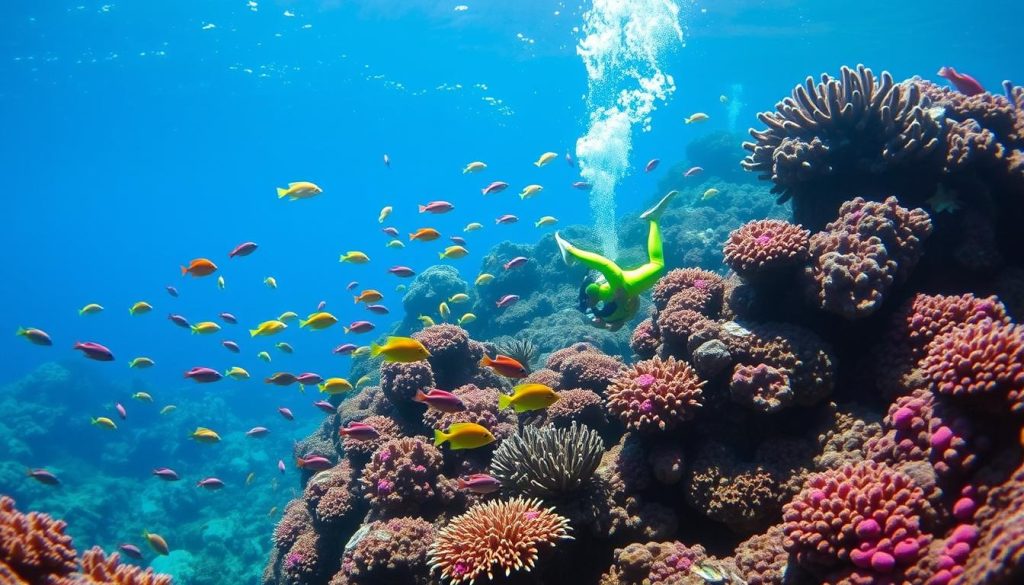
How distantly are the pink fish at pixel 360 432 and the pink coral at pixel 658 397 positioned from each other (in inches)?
136

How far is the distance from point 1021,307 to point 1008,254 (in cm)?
95

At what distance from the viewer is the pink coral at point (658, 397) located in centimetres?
448

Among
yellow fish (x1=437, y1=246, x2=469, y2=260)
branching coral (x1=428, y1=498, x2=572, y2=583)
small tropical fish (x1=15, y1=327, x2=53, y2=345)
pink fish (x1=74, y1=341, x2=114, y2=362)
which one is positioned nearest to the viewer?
branching coral (x1=428, y1=498, x2=572, y2=583)

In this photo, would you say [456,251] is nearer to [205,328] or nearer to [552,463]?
[205,328]

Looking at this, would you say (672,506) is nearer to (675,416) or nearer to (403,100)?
(675,416)

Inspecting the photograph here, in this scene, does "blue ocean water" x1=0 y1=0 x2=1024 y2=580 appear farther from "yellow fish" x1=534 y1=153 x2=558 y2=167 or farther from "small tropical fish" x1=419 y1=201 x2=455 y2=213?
"yellow fish" x1=534 y1=153 x2=558 y2=167

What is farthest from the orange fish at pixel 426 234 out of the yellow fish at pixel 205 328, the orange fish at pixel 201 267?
the yellow fish at pixel 205 328

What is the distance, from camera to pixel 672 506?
4730 mm

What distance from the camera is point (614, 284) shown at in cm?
541

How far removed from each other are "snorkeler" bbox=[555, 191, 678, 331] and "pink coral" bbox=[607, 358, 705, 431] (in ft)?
2.81

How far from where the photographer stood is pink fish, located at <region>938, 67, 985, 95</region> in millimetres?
5866

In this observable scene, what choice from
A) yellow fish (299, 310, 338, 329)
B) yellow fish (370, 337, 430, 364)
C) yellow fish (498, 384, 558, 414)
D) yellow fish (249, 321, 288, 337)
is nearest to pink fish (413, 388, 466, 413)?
yellow fish (370, 337, 430, 364)

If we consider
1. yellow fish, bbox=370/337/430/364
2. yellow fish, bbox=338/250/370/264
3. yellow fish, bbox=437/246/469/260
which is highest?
yellow fish, bbox=437/246/469/260

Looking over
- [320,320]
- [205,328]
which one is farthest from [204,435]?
[320,320]
